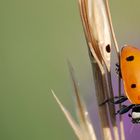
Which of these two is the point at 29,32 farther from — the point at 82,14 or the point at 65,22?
the point at 82,14

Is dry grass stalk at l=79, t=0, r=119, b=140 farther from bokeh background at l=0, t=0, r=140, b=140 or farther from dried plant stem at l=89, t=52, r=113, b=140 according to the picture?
bokeh background at l=0, t=0, r=140, b=140

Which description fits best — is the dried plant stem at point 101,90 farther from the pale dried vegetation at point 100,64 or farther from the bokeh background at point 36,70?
the bokeh background at point 36,70

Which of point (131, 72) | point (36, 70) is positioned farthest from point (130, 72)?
point (36, 70)

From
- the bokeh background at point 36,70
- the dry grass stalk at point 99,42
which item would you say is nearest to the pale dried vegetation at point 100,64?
the dry grass stalk at point 99,42

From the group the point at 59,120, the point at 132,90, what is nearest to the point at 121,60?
the point at 132,90

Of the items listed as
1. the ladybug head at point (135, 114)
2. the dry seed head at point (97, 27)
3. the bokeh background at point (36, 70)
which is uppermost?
the dry seed head at point (97, 27)

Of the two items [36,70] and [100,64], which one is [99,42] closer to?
[100,64]

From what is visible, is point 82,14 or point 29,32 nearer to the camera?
point 82,14

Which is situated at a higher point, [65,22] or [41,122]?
[65,22]
